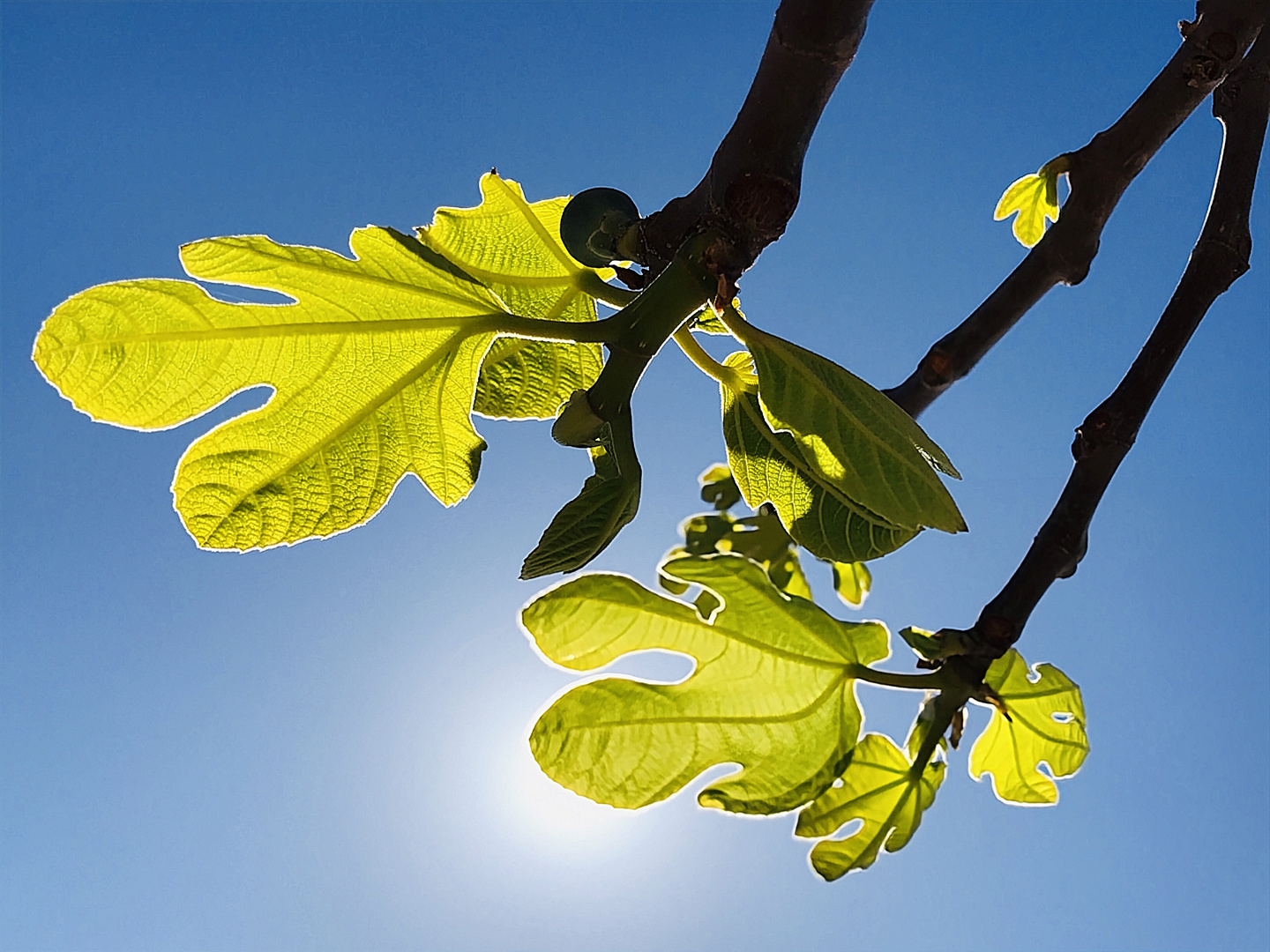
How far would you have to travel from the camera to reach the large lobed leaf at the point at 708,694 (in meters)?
0.84

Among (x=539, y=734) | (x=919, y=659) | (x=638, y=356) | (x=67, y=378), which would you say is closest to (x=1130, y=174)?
(x=919, y=659)

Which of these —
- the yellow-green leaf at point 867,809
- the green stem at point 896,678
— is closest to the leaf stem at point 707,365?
the green stem at point 896,678

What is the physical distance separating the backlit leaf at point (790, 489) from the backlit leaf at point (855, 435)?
104mm

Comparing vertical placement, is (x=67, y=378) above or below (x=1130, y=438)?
below

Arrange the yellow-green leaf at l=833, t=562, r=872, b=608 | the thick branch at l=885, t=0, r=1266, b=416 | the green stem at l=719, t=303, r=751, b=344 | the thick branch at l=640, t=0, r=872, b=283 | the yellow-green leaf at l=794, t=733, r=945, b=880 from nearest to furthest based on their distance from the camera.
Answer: the thick branch at l=640, t=0, r=872, b=283 → the green stem at l=719, t=303, r=751, b=344 → the thick branch at l=885, t=0, r=1266, b=416 → the yellow-green leaf at l=794, t=733, r=945, b=880 → the yellow-green leaf at l=833, t=562, r=872, b=608

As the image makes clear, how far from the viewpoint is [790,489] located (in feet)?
2.64

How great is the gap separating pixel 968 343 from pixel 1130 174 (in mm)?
233

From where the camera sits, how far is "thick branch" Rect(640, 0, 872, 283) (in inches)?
20.6

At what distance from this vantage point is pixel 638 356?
62 centimetres

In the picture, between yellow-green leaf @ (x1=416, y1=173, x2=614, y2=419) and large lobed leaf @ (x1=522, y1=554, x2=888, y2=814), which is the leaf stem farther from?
large lobed leaf @ (x1=522, y1=554, x2=888, y2=814)

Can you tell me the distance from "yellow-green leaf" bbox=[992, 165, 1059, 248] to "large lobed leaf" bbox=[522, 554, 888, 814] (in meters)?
A: 0.74

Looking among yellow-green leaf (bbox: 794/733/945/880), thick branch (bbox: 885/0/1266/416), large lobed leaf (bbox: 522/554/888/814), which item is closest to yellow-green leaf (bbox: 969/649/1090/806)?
yellow-green leaf (bbox: 794/733/945/880)

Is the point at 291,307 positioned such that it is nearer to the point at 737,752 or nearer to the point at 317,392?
the point at 317,392

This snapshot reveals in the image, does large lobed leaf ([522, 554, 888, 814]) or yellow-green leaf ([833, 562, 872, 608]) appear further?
yellow-green leaf ([833, 562, 872, 608])
